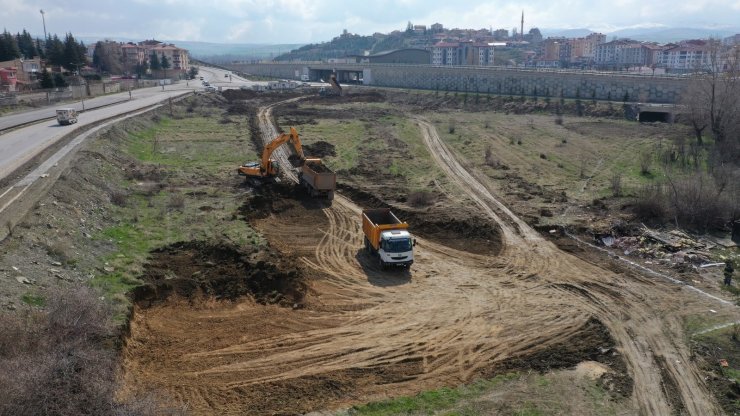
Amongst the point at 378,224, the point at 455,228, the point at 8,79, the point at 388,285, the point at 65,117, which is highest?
the point at 8,79

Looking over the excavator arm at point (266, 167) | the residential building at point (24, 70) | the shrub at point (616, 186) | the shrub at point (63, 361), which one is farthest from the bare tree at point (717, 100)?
the residential building at point (24, 70)

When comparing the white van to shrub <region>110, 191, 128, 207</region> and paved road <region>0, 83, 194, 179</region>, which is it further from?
shrub <region>110, 191, 128, 207</region>

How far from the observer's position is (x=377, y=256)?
82.3 ft

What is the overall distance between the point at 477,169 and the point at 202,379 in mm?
29467

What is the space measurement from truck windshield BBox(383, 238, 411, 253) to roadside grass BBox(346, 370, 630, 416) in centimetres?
791

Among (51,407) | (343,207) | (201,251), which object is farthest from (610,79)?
(51,407)

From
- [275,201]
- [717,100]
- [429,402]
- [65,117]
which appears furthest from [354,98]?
[429,402]

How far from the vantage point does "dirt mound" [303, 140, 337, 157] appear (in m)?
46.1

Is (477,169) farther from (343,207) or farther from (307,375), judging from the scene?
(307,375)

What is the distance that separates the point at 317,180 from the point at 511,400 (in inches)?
795

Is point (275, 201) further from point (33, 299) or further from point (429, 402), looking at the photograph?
point (429, 402)

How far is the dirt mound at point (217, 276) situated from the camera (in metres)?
21.0

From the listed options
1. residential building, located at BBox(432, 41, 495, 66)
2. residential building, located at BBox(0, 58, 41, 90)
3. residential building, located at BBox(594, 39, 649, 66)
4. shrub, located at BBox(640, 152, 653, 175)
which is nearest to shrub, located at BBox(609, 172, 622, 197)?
shrub, located at BBox(640, 152, 653, 175)

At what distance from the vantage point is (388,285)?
22734 millimetres
